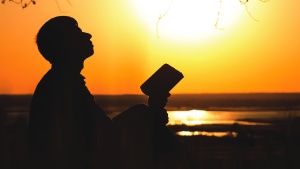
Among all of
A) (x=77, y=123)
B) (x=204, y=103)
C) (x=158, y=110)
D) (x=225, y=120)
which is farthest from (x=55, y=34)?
(x=204, y=103)

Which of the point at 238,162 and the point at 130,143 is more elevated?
the point at 130,143

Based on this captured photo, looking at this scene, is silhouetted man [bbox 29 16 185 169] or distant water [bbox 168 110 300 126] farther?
distant water [bbox 168 110 300 126]

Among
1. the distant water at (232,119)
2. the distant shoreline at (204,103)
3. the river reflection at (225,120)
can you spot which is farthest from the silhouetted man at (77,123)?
the distant shoreline at (204,103)

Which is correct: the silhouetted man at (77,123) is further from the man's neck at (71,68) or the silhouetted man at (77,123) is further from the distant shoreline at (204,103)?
the distant shoreline at (204,103)

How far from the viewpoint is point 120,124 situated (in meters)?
2.95

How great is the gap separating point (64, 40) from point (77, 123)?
47 centimetres

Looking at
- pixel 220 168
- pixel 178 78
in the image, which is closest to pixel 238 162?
pixel 220 168

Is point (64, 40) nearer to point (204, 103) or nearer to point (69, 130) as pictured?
point (69, 130)

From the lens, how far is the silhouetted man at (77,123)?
2.95 meters

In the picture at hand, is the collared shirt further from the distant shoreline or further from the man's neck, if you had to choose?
the distant shoreline

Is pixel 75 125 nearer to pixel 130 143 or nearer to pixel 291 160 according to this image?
pixel 130 143

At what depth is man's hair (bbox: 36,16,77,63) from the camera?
3.07 m

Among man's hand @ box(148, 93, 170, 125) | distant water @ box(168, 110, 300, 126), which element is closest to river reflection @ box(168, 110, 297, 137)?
distant water @ box(168, 110, 300, 126)

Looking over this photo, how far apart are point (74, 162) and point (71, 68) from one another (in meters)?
0.52
